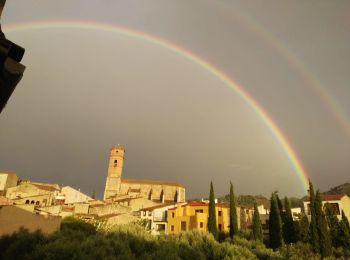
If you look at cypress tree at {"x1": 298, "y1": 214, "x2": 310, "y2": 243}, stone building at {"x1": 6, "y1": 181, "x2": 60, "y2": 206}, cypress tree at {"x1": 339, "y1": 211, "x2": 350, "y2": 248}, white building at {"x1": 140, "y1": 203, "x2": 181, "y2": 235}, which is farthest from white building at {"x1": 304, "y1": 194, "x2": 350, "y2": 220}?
stone building at {"x1": 6, "y1": 181, "x2": 60, "y2": 206}

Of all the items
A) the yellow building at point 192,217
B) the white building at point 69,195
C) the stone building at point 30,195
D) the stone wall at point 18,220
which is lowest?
the stone wall at point 18,220

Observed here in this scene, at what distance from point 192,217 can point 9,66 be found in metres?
50.4

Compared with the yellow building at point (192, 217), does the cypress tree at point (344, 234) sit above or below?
below

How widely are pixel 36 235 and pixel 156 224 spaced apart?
35189 millimetres

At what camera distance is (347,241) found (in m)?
34.5

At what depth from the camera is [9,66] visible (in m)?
2.59

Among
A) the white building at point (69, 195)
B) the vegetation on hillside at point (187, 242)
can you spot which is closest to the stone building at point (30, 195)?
the white building at point (69, 195)

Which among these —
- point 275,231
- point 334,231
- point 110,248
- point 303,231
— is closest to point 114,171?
point 275,231

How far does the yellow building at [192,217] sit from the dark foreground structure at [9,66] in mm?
48470

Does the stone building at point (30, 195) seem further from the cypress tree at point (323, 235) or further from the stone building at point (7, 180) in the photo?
the cypress tree at point (323, 235)

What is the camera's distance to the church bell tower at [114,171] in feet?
278

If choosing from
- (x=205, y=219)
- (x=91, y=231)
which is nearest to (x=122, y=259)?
(x=91, y=231)

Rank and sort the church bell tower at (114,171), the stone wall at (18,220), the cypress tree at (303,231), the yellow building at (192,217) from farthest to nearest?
the church bell tower at (114,171)
the yellow building at (192,217)
the cypress tree at (303,231)
the stone wall at (18,220)

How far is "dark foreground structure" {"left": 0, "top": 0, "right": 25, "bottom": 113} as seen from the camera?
2578 mm
